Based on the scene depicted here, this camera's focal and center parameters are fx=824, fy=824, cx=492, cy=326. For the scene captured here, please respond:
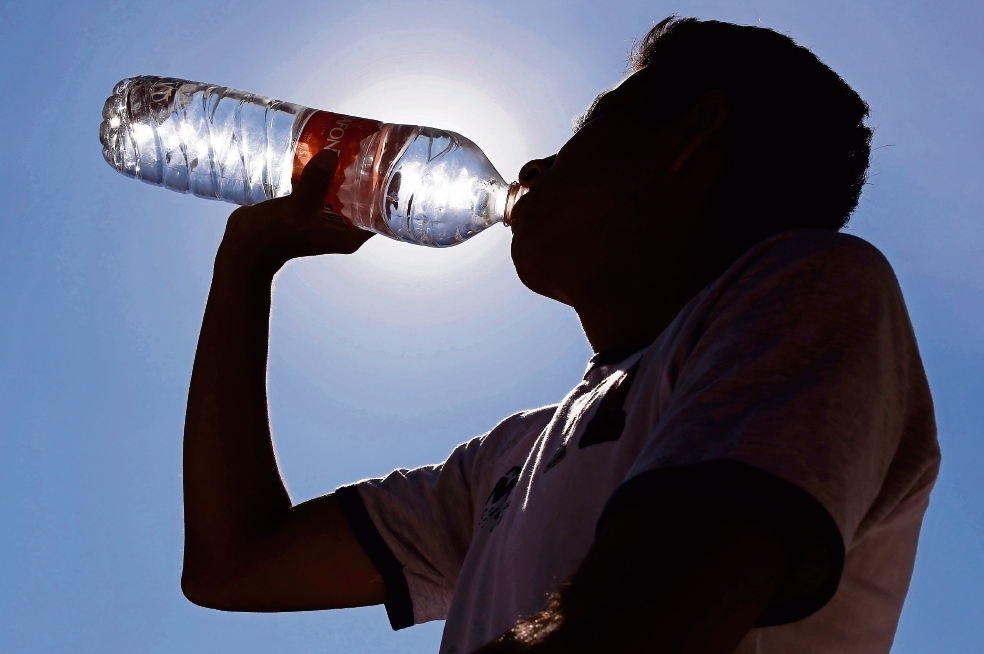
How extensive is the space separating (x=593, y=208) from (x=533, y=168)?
0.35m

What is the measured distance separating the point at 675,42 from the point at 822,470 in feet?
4.96

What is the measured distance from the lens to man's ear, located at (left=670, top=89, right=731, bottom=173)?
1.62 m

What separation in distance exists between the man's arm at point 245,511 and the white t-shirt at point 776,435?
1.69 feet

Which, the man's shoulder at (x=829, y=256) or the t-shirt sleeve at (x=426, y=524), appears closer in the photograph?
the man's shoulder at (x=829, y=256)

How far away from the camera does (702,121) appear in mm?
1658

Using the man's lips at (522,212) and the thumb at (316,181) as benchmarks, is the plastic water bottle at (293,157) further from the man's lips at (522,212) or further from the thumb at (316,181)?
the man's lips at (522,212)

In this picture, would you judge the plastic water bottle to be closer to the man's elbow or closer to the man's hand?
the man's hand

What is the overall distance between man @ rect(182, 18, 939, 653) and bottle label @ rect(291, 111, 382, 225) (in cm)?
31

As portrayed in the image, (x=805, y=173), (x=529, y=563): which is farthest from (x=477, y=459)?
(x=805, y=173)

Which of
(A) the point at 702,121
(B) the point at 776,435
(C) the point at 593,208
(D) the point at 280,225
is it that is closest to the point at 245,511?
(D) the point at 280,225

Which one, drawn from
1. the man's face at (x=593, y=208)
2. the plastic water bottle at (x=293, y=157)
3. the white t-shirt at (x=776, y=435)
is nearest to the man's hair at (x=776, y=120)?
the man's face at (x=593, y=208)

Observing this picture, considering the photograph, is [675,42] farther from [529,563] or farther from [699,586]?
[699,586]

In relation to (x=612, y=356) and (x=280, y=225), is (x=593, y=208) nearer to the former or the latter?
(x=612, y=356)

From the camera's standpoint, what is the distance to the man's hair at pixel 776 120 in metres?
1.59
